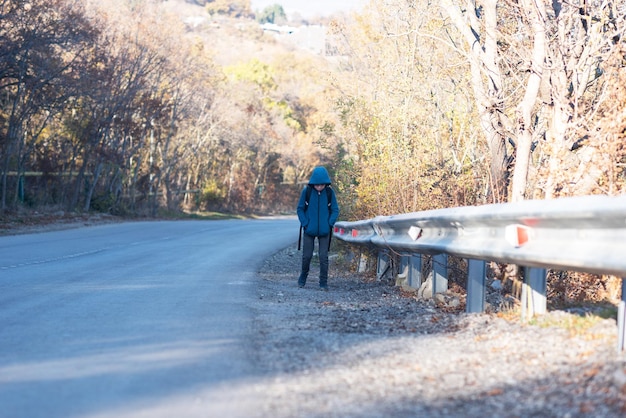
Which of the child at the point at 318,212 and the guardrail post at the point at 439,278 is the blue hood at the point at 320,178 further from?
the guardrail post at the point at 439,278

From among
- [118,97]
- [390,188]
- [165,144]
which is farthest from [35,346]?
[165,144]

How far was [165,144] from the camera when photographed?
5466 cm

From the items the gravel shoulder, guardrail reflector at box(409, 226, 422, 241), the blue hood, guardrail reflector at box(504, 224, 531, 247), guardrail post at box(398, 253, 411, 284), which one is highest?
the blue hood

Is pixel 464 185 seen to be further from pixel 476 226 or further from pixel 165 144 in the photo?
pixel 165 144

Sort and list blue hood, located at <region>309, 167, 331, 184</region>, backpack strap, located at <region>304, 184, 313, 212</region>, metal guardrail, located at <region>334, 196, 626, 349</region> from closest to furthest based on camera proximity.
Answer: metal guardrail, located at <region>334, 196, 626, 349</region> → blue hood, located at <region>309, 167, 331, 184</region> → backpack strap, located at <region>304, 184, 313, 212</region>

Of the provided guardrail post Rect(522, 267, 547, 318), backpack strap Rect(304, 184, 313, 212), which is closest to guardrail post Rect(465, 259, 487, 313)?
guardrail post Rect(522, 267, 547, 318)

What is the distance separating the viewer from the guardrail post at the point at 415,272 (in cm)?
1165

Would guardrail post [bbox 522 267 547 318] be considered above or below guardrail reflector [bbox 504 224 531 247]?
below

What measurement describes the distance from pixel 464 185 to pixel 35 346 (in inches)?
340

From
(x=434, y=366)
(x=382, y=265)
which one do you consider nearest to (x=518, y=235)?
(x=434, y=366)

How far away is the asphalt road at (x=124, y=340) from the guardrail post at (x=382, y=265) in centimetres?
216

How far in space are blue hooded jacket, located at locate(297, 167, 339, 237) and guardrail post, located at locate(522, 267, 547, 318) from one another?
5996 millimetres

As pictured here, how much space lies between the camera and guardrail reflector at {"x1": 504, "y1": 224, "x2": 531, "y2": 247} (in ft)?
22.3

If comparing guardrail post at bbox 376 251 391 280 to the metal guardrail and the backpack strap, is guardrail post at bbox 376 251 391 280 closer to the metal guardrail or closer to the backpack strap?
the backpack strap
